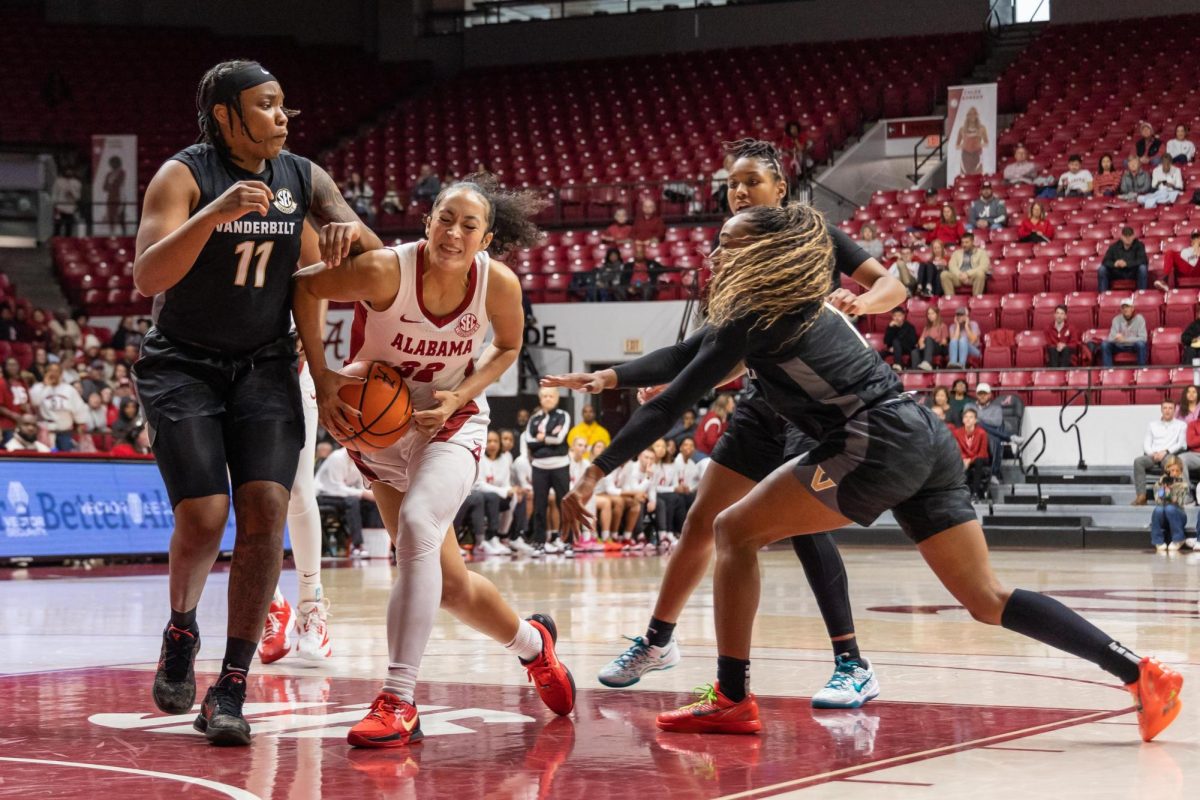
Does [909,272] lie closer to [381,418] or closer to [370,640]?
[370,640]

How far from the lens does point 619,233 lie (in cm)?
2130

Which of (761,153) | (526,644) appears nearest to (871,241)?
(761,153)

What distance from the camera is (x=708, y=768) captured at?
12.0 ft

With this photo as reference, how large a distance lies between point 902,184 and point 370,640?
731 inches

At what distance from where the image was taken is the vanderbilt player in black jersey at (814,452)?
4.09 metres

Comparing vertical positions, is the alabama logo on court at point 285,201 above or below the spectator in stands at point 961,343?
below

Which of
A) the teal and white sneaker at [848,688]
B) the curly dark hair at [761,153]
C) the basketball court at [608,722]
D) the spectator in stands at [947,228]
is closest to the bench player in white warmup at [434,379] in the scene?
the basketball court at [608,722]

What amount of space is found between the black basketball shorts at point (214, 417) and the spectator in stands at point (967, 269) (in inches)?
591

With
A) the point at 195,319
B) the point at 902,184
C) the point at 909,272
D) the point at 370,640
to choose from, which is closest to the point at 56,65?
the point at 902,184

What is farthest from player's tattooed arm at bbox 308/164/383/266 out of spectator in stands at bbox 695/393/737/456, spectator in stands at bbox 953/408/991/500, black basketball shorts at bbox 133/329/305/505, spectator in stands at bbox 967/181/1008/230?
spectator in stands at bbox 967/181/1008/230

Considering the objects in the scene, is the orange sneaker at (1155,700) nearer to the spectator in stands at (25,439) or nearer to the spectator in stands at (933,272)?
the spectator in stands at (25,439)

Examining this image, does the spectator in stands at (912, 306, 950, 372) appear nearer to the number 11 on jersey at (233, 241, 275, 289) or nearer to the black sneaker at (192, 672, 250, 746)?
the number 11 on jersey at (233, 241, 275, 289)

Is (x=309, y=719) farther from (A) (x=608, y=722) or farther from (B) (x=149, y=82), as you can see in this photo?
(B) (x=149, y=82)

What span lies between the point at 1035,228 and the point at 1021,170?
2248 mm
